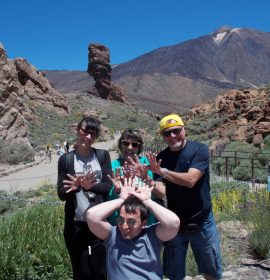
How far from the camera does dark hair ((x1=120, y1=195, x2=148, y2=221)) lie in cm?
292

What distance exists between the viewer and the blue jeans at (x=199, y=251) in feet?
11.5

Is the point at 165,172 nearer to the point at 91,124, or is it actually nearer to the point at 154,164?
the point at 154,164

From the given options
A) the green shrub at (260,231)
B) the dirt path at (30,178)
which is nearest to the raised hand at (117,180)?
the green shrub at (260,231)

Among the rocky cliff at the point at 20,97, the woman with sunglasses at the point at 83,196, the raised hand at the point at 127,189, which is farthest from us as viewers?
the rocky cliff at the point at 20,97

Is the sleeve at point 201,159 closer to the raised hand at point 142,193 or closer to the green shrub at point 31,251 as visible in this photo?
the raised hand at point 142,193

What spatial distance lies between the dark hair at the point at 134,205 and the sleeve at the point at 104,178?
2.01 ft

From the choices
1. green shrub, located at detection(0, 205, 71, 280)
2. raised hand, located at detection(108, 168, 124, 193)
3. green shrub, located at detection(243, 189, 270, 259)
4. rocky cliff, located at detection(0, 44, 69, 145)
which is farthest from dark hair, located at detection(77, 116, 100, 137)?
rocky cliff, located at detection(0, 44, 69, 145)

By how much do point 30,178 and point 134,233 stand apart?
576 inches

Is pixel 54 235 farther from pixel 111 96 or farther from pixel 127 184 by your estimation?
pixel 111 96

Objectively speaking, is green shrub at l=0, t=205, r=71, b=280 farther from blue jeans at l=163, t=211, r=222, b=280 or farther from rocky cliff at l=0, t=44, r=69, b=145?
rocky cliff at l=0, t=44, r=69, b=145

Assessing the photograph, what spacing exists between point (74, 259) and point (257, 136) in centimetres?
1519

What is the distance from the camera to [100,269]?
363 cm

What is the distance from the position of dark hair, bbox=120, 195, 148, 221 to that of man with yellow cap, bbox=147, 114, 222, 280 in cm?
47

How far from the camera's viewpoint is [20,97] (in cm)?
3806
